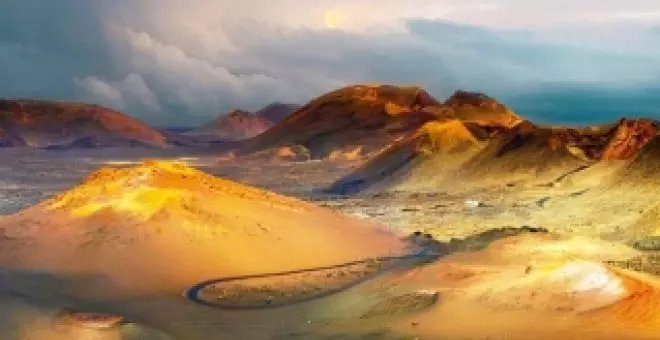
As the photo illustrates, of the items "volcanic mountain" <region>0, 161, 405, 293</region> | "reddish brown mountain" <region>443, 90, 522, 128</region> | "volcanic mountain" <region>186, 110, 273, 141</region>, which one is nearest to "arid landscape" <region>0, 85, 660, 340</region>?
"volcanic mountain" <region>0, 161, 405, 293</region>

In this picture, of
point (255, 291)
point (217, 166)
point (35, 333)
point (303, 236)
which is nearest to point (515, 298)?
point (255, 291)

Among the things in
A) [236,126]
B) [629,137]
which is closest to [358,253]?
[629,137]

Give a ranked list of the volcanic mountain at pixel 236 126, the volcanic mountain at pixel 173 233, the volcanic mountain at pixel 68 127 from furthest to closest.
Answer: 1. the volcanic mountain at pixel 236 126
2. the volcanic mountain at pixel 68 127
3. the volcanic mountain at pixel 173 233

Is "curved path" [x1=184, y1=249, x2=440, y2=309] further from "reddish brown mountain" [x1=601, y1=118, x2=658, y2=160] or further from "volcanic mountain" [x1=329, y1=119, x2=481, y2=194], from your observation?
"reddish brown mountain" [x1=601, y1=118, x2=658, y2=160]

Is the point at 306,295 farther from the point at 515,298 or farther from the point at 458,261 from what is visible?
the point at 515,298

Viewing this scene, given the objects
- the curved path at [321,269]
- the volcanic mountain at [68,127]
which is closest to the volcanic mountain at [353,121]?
the volcanic mountain at [68,127]

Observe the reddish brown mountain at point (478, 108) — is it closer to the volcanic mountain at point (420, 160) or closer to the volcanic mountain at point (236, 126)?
the volcanic mountain at point (420, 160)

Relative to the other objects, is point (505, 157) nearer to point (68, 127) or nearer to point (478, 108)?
point (478, 108)
